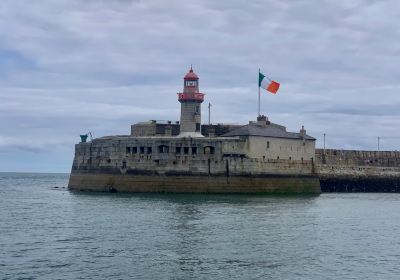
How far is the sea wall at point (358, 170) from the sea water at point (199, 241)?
715 inches

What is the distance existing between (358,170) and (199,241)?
40.3m

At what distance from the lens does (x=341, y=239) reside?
2903 centimetres

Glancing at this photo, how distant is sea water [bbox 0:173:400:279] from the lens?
71.9 feet

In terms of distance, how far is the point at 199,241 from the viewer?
2742 centimetres

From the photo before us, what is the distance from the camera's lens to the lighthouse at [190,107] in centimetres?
5806

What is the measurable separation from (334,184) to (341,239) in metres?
34.4

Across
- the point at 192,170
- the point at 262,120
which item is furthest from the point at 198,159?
the point at 262,120

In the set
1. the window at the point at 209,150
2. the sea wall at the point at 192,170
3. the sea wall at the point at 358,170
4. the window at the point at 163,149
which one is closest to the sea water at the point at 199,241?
the sea wall at the point at 192,170

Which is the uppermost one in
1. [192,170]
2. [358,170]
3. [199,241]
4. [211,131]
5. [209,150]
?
[211,131]

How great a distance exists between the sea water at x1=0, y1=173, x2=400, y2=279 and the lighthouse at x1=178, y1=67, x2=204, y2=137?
45.7ft

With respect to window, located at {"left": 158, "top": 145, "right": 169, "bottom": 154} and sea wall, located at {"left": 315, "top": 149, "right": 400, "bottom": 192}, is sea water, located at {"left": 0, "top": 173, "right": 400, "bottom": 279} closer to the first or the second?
window, located at {"left": 158, "top": 145, "right": 169, "bottom": 154}

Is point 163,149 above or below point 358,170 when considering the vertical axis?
above

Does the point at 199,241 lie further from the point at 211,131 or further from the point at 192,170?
the point at 211,131

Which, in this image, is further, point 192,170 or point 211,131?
point 211,131
